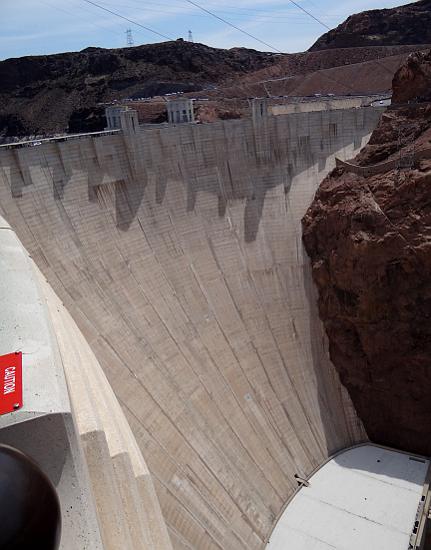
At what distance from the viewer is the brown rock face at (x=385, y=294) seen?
2069cm

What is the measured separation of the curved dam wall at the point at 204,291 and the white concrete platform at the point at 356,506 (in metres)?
0.71

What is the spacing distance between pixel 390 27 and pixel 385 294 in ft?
208

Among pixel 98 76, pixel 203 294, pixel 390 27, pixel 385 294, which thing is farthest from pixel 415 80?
pixel 98 76

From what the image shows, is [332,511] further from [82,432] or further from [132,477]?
[82,432]

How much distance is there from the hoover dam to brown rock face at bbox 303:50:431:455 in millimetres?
989

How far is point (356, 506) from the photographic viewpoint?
1823cm

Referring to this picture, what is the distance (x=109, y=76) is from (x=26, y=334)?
70.9 metres

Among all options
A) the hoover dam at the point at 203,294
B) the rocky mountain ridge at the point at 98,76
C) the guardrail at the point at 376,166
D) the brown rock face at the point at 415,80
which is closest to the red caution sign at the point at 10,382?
the hoover dam at the point at 203,294

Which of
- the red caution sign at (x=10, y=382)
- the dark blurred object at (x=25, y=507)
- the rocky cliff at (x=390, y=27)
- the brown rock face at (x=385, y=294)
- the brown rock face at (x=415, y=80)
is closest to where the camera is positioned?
the dark blurred object at (x=25, y=507)

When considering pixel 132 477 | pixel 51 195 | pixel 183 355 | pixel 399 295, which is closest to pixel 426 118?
pixel 399 295

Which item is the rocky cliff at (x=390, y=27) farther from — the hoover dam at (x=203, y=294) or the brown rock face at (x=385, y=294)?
the brown rock face at (x=385, y=294)

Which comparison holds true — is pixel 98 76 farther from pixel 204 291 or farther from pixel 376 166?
pixel 204 291

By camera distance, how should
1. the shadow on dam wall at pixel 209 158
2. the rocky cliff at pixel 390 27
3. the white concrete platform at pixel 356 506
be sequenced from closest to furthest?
the white concrete platform at pixel 356 506, the shadow on dam wall at pixel 209 158, the rocky cliff at pixel 390 27

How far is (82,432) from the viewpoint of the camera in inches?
297
